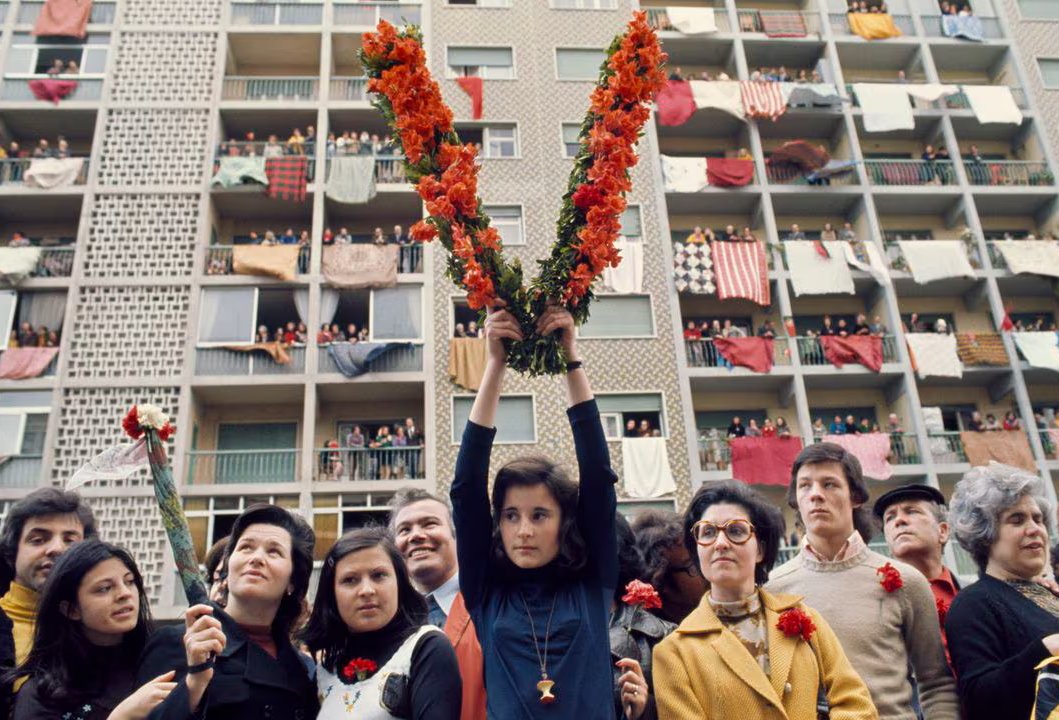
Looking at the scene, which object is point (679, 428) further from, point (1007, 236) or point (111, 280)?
point (111, 280)

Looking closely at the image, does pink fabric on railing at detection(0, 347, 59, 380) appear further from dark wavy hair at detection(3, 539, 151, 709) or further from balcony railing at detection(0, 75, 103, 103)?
dark wavy hair at detection(3, 539, 151, 709)

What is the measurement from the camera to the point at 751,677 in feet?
11.7

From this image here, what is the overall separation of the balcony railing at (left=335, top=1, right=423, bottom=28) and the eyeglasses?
22353mm

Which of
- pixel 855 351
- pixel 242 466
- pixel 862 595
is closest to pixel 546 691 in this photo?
pixel 862 595

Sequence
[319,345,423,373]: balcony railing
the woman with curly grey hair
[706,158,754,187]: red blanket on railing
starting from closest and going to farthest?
the woman with curly grey hair, [319,345,423,373]: balcony railing, [706,158,754,187]: red blanket on railing

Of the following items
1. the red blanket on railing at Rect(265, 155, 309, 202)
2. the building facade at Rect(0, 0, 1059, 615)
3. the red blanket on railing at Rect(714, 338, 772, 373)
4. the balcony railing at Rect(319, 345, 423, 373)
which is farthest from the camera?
the red blanket on railing at Rect(265, 155, 309, 202)

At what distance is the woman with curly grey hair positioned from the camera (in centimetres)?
372

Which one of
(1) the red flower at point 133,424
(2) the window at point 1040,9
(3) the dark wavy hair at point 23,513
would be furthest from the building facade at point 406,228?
(1) the red flower at point 133,424

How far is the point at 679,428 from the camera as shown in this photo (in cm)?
1997

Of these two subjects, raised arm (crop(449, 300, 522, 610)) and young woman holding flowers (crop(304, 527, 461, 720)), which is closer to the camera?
young woman holding flowers (crop(304, 527, 461, 720))

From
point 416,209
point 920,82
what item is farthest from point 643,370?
point 920,82

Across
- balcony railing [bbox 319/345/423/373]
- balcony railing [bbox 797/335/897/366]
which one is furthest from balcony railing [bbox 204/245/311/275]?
balcony railing [bbox 797/335/897/366]

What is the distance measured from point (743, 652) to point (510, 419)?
53.0 feet

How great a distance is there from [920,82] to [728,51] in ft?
18.8
